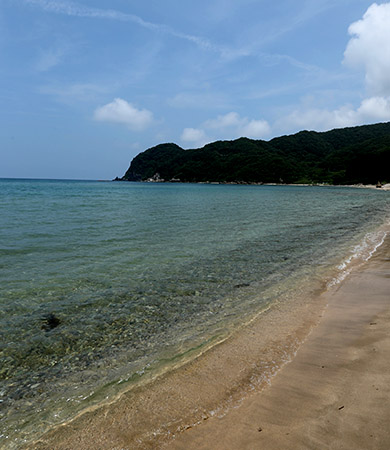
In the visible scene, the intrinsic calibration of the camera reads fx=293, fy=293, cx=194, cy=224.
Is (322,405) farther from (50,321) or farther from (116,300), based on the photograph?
(50,321)

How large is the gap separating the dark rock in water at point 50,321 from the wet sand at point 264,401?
3.63 metres

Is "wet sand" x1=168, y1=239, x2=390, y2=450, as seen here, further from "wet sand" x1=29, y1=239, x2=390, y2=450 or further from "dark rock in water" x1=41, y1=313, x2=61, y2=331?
"dark rock in water" x1=41, y1=313, x2=61, y2=331

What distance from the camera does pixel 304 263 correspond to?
13391 millimetres

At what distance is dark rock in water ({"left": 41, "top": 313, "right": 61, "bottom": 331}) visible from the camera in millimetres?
7301

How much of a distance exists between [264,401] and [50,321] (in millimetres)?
5823

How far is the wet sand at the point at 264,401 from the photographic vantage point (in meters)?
3.60

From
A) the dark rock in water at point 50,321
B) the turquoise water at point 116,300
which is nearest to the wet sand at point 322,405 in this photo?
the turquoise water at point 116,300

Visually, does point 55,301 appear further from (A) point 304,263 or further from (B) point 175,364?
(A) point 304,263

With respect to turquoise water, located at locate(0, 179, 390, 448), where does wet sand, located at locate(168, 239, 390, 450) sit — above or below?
above

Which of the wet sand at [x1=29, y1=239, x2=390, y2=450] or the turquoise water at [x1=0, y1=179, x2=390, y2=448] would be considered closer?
the wet sand at [x1=29, y1=239, x2=390, y2=450]

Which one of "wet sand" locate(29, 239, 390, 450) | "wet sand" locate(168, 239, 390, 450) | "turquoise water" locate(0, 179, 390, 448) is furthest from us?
"turquoise water" locate(0, 179, 390, 448)

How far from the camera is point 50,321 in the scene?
763cm

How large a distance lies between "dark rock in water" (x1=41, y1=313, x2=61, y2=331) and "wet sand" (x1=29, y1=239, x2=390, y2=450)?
363cm

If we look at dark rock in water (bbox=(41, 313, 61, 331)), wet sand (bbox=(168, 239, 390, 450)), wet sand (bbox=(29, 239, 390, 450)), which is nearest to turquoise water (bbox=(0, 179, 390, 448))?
dark rock in water (bbox=(41, 313, 61, 331))
